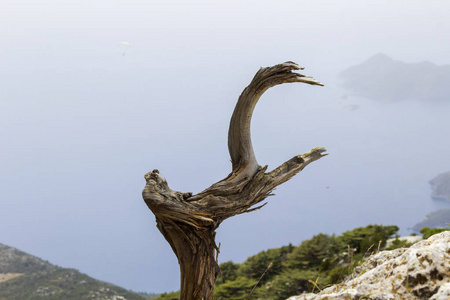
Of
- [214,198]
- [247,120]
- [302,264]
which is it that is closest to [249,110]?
[247,120]

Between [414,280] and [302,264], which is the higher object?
[302,264]

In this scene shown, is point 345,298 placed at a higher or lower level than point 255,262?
lower

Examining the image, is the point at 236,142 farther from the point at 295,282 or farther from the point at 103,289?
the point at 103,289

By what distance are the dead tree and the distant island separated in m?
32.2

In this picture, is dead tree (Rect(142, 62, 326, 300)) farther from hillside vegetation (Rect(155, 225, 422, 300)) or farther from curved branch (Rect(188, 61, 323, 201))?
hillside vegetation (Rect(155, 225, 422, 300))

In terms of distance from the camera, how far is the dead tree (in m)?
4.94

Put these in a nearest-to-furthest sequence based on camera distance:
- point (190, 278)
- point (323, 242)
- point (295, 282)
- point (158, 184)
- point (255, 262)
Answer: point (158, 184) < point (190, 278) < point (295, 282) < point (323, 242) < point (255, 262)

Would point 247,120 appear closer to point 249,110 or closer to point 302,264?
point 249,110

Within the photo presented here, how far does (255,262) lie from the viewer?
20.9 metres

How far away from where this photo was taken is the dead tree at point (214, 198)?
4938 millimetres

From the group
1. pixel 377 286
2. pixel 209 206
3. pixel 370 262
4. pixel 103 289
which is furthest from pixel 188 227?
pixel 103 289

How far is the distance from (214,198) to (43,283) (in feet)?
144

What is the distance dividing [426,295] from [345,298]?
1.91 ft

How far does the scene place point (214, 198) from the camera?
515 cm
